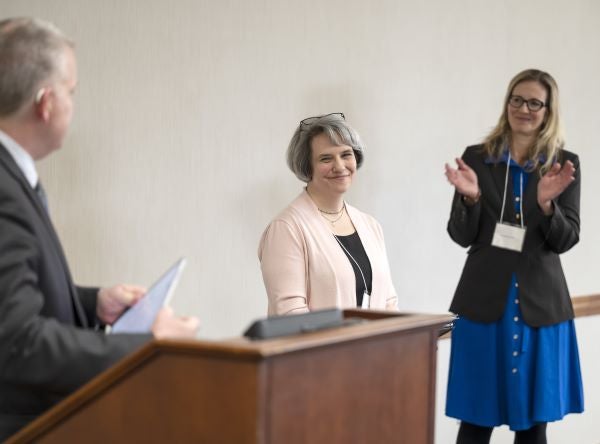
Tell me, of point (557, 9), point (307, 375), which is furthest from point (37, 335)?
point (557, 9)

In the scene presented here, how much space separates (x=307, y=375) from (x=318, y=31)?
2716 mm

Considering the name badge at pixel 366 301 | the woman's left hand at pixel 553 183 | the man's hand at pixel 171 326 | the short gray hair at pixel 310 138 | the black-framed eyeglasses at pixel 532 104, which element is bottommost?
the name badge at pixel 366 301

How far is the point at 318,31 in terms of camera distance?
404 cm

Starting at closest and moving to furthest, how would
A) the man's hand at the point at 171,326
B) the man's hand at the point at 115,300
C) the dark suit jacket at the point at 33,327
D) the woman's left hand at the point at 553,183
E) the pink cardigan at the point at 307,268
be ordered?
1. the dark suit jacket at the point at 33,327
2. the man's hand at the point at 171,326
3. the man's hand at the point at 115,300
4. the pink cardigan at the point at 307,268
5. the woman's left hand at the point at 553,183

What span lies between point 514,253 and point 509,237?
10cm

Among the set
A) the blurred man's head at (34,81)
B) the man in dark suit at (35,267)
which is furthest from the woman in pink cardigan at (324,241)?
the blurred man's head at (34,81)

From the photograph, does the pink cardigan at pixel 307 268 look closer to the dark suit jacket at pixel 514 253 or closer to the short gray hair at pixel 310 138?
the short gray hair at pixel 310 138

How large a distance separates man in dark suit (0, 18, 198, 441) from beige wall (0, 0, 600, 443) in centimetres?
135

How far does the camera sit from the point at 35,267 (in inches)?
69.2

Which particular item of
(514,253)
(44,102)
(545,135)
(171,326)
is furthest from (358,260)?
(44,102)

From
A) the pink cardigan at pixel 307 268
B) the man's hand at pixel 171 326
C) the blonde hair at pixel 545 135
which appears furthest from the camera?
the blonde hair at pixel 545 135

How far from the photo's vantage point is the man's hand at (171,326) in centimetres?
178

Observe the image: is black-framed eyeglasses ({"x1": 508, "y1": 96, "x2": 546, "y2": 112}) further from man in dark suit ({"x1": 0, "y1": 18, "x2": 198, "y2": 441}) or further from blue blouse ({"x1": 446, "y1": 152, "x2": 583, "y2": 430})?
man in dark suit ({"x1": 0, "y1": 18, "x2": 198, "y2": 441})

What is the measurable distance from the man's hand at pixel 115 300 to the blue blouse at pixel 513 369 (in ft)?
7.05
